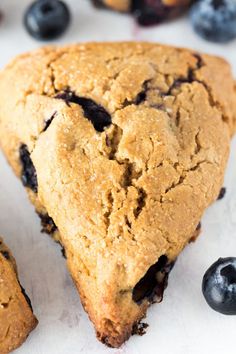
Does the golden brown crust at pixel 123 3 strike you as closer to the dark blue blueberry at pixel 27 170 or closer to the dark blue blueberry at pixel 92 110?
the dark blue blueberry at pixel 92 110

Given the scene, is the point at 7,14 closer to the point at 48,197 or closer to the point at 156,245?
the point at 48,197

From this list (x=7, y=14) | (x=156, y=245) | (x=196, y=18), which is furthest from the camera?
(x=7, y=14)

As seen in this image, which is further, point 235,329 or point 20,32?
point 20,32

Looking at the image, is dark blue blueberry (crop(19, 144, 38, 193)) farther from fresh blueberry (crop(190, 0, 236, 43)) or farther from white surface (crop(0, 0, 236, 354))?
fresh blueberry (crop(190, 0, 236, 43))

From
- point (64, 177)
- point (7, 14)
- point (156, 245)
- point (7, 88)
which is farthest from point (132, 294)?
point (7, 14)

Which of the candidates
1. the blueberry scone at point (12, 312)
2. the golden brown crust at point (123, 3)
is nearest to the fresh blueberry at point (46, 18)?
the golden brown crust at point (123, 3)

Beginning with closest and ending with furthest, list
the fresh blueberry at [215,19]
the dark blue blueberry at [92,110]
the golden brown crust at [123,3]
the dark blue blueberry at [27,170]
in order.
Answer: the dark blue blueberry at [92,110], the dark blue blueberry at [27,170], the fresh blueberry at [215,19], the golden brown crust at [123,3]
